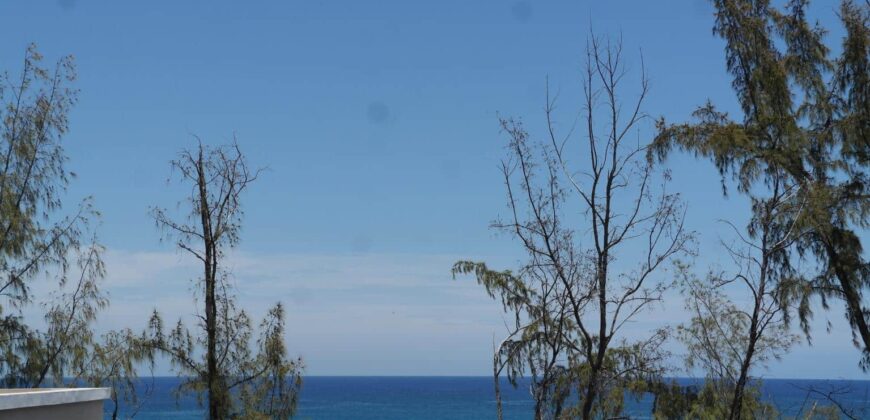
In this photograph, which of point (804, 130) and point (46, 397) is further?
point (804, 130)

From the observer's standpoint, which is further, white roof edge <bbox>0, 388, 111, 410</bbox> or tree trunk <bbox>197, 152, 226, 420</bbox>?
tree trunk <bbox>197, 152, 226, 420</bbox>

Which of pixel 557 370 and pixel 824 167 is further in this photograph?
pixel 824 167

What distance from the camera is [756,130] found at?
1520 centimetres

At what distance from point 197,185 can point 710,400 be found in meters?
8.21

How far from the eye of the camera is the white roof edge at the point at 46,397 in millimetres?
6809

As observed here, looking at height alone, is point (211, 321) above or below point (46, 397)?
above

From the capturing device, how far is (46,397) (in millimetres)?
7289

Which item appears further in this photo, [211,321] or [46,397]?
[211,321]

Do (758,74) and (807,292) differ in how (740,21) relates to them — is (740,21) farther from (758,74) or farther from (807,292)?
(807,292)

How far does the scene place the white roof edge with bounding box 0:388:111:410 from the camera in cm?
681

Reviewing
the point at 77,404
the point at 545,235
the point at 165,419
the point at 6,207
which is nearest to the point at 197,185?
the point at 6,207

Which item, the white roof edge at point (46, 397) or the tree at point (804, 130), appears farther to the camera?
the tree at point (804, 130)

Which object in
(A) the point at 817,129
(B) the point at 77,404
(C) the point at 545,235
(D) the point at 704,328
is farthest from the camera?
(A) the point at 817,129

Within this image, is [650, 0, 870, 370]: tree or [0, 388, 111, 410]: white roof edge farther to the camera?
[650, 0, 870, 370]: tree
